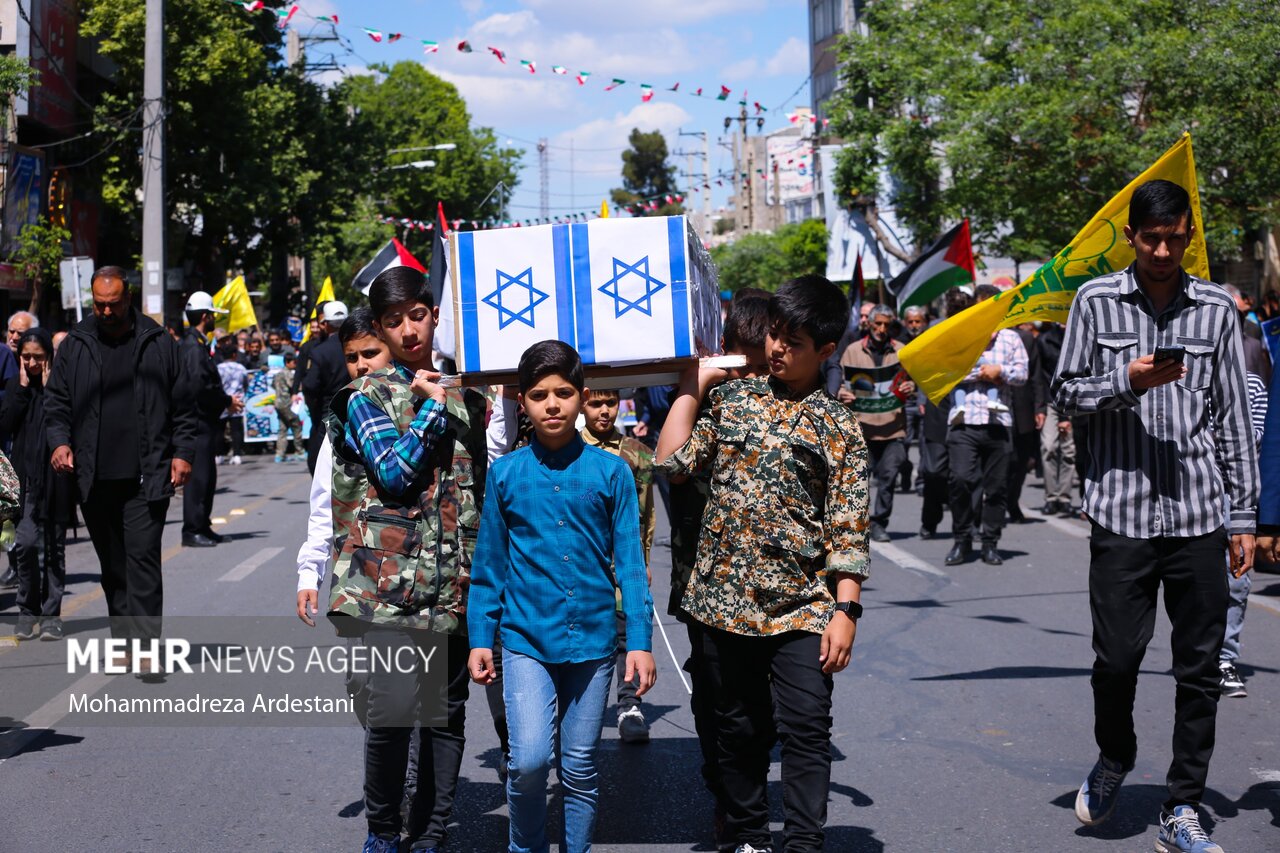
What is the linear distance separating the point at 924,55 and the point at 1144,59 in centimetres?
726

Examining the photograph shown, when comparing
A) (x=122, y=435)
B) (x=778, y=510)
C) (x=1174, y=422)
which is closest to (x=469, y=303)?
(x=778, y=510)

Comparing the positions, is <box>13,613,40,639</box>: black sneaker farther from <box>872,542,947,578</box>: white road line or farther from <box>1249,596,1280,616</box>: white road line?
<box>1249,596,1280,616</box>: white road line

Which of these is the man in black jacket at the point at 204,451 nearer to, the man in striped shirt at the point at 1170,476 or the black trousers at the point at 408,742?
the black trousers at the point at 408,742

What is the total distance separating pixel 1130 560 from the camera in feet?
16.6

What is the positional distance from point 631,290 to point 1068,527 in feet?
34.0

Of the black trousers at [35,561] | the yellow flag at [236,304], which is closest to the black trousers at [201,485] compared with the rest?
the black trousers at [35,561]

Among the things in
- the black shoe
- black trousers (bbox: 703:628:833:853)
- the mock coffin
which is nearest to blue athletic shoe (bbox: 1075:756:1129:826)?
black trousers (bbox: 703:628:833:853)

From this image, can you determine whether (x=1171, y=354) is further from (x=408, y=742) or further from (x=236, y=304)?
(x=236, y=304)

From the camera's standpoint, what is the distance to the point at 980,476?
12.1 meters

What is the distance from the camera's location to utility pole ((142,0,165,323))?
22.4m

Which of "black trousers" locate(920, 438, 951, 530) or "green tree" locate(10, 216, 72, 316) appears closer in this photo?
"black trousers" locate(920, 438, 951, 530)

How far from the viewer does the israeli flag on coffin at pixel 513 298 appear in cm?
471

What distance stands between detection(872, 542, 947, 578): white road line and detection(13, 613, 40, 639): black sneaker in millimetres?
6016

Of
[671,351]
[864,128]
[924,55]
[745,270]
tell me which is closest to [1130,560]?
[671,351]
